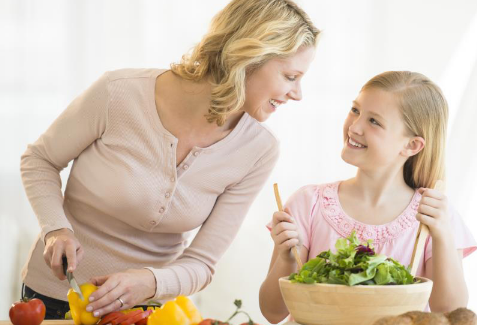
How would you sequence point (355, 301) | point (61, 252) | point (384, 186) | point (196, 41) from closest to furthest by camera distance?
point (355, 301) → point (61, 252) → point (384, 186) → point (196, 41)

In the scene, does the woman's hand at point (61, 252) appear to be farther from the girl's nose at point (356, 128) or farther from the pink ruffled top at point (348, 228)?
the girl's nose at point (356, 128)

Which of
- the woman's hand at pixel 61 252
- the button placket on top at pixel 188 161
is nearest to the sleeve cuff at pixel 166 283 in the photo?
the woman's hand at pixel 61 252

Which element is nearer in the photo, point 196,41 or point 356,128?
point 356,128

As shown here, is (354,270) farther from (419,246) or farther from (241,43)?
(241,43)

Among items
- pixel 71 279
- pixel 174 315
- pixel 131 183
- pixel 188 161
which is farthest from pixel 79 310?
pixel 188 161

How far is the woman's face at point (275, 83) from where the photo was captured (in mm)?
1584

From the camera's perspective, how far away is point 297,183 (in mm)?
2895

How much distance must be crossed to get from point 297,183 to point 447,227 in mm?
1502

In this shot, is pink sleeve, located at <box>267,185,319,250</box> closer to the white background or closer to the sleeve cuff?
the sleeve cuff

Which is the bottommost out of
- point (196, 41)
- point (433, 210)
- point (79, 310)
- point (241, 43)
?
point (79, 310)

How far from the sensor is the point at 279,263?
1506 mm

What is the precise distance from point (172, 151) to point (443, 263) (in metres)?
0.72

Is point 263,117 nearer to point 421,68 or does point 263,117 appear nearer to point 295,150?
point 295,150

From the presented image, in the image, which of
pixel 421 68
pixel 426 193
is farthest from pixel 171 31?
pixel 426 193
